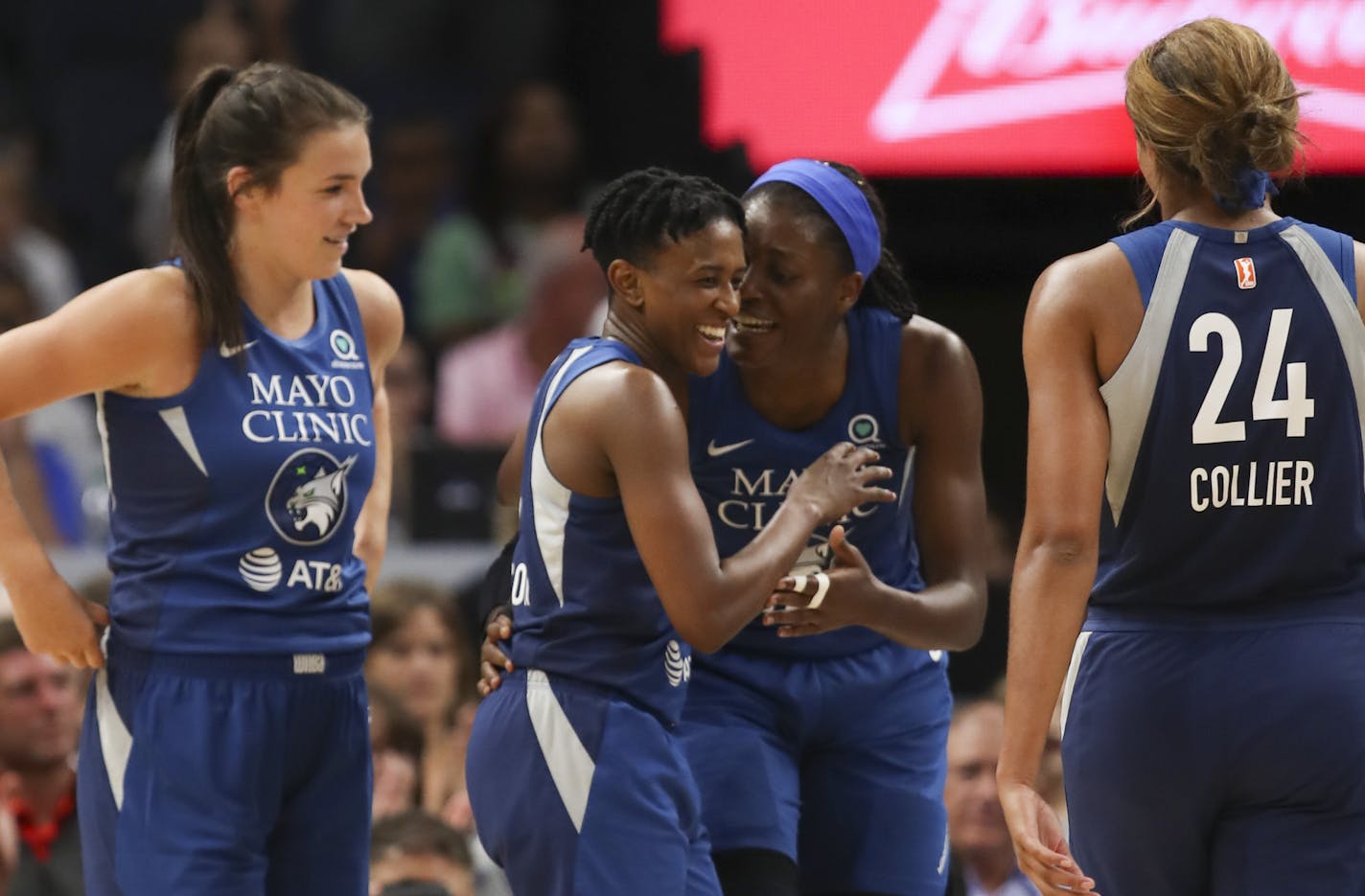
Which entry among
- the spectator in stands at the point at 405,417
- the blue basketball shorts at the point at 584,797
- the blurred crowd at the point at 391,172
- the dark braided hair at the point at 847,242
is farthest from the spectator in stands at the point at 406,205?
the blue basketball shorts at the point at 584,797

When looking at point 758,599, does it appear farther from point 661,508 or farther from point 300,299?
point 300,299

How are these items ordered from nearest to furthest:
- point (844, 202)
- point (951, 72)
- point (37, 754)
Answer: point (844, 202), point (37, 754), point (951, 72)

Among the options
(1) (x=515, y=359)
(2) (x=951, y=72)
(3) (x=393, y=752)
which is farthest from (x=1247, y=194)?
(1) (x=515, y=359)

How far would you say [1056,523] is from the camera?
2965 mm

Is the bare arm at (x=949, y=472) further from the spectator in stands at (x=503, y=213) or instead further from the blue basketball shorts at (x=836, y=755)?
the spectator in stands at (x=503, y=213)

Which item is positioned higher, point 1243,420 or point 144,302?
point 144,302

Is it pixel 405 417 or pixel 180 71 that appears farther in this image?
pixel 180 71

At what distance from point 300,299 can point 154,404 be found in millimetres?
342

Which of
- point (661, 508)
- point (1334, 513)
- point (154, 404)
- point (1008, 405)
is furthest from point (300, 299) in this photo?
point (1008, 405)

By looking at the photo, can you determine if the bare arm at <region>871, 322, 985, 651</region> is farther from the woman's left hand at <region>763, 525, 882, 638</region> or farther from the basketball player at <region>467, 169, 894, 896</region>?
the basketball player at <region>467, 169, 894, 896</region>

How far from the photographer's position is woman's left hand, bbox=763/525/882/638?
11.0 ft

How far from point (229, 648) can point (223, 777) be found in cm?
21

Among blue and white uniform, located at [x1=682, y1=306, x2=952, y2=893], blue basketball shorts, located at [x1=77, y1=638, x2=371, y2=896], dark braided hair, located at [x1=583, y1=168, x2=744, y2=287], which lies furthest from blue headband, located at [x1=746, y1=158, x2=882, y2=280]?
blue basketball shorts, located at [x1=77, y1=638, x2=371, y2=896]

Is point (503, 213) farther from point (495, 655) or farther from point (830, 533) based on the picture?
point (495, 655)
